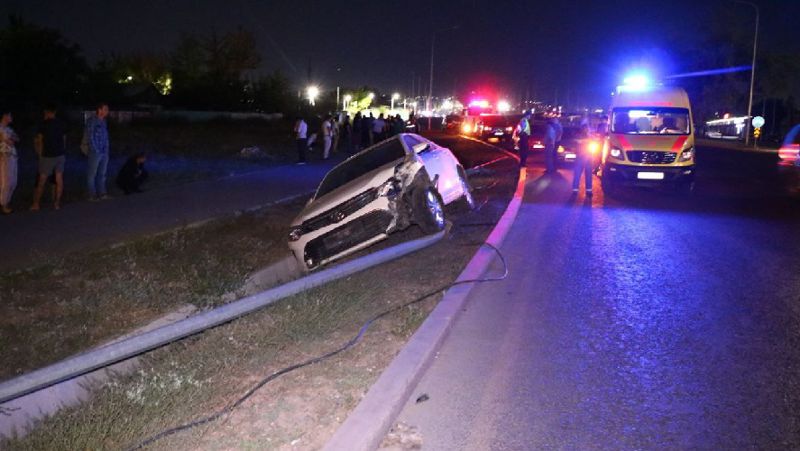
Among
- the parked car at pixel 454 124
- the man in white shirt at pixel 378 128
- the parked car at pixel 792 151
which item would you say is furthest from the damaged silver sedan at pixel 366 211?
the parked car at pixel 454 124

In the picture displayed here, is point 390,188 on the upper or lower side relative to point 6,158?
lower

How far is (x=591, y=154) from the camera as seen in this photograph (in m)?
16.4

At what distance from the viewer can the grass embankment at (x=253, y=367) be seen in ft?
14.0

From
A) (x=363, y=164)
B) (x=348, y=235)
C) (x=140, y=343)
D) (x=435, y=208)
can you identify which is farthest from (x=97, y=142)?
(x=140, y=343)

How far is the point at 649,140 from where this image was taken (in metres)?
16.7

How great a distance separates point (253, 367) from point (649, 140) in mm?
13618

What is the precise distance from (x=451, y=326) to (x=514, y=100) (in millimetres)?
121471

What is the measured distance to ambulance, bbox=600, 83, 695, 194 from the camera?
1641cm

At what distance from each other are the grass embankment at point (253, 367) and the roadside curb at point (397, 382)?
0.12 m

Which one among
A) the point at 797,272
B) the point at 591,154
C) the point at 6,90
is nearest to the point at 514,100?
the point at 6,90

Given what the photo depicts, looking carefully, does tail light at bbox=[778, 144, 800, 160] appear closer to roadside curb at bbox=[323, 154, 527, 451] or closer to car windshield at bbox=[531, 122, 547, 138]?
car windshield at bbox=[531, 122, 547, 138]

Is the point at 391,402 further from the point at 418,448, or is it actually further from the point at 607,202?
the point at 607,202

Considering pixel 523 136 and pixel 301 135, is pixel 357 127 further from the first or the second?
pixel 523 136

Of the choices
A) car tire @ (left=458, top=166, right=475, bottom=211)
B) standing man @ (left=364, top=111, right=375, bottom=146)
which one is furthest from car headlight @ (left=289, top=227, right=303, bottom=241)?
standing man @ (left=364, top=111, right=375, bottom=146)
